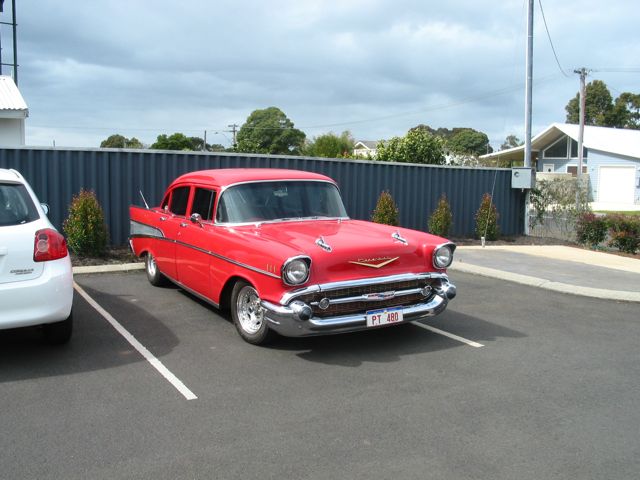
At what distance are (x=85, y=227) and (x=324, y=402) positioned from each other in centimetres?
756

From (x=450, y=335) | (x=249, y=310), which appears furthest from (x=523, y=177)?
(x=249, y=310)

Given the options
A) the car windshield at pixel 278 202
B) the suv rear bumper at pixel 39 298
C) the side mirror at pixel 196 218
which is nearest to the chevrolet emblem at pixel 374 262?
the car windshield at pixel 278 202

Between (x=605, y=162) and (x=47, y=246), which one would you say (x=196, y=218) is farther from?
(x=605, y=162)

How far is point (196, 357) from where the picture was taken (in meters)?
5.76

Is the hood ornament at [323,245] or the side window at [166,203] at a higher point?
the side window at [166,203]

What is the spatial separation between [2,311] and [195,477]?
8.37 feet

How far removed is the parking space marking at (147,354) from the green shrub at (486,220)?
10.3m

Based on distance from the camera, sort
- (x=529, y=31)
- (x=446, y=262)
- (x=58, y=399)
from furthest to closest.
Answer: (x=529, y=31)
(x=446, y=262)
(x=58, y=399)

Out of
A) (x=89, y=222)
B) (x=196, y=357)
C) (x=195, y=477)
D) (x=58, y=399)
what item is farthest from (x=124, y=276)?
(x=195, y=477)

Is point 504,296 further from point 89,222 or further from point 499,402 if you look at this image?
point 89,222

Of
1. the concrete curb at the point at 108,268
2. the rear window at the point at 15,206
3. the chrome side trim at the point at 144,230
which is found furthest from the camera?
the concrete curb at the point at 108,268

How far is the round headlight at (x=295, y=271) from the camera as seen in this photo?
550cm

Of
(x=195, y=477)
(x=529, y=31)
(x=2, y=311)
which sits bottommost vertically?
(x=195, y=477)

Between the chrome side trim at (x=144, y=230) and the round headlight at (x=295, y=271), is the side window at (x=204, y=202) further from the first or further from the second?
the round headlight at (x=295, y=271)
